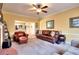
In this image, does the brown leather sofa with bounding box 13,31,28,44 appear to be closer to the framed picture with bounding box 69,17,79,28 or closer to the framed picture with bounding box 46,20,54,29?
the framed picture with bounding box 46,20,54,29

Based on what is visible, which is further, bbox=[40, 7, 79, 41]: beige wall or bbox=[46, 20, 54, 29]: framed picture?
bbox=[46, 20, 54, 29]: framed picture

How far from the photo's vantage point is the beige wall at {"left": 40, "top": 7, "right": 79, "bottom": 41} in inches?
77.3

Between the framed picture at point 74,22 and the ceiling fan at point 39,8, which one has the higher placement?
the ceiling fan at point 39,8

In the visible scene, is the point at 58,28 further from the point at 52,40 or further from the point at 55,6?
the point at 55,6

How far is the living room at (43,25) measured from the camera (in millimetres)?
1971

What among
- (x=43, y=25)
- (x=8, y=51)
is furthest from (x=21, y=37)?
(x=43, y=25)

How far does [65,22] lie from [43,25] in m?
0.41

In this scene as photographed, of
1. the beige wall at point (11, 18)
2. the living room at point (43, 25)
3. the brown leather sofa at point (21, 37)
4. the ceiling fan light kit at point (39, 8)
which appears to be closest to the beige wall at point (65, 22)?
the living room at point (43, 25)

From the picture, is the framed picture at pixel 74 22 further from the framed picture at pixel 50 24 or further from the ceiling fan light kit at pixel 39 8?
the ceiling fan light kit at pixel 39 8

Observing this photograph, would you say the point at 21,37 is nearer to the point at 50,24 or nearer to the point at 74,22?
the point at 50,24

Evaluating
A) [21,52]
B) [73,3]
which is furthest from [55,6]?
[21,52]

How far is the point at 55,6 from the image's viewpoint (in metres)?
2.00

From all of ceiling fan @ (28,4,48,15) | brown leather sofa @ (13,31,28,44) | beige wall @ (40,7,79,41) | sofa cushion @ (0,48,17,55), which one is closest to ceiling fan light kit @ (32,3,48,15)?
ceiling fan @ (28,4,48,15)
